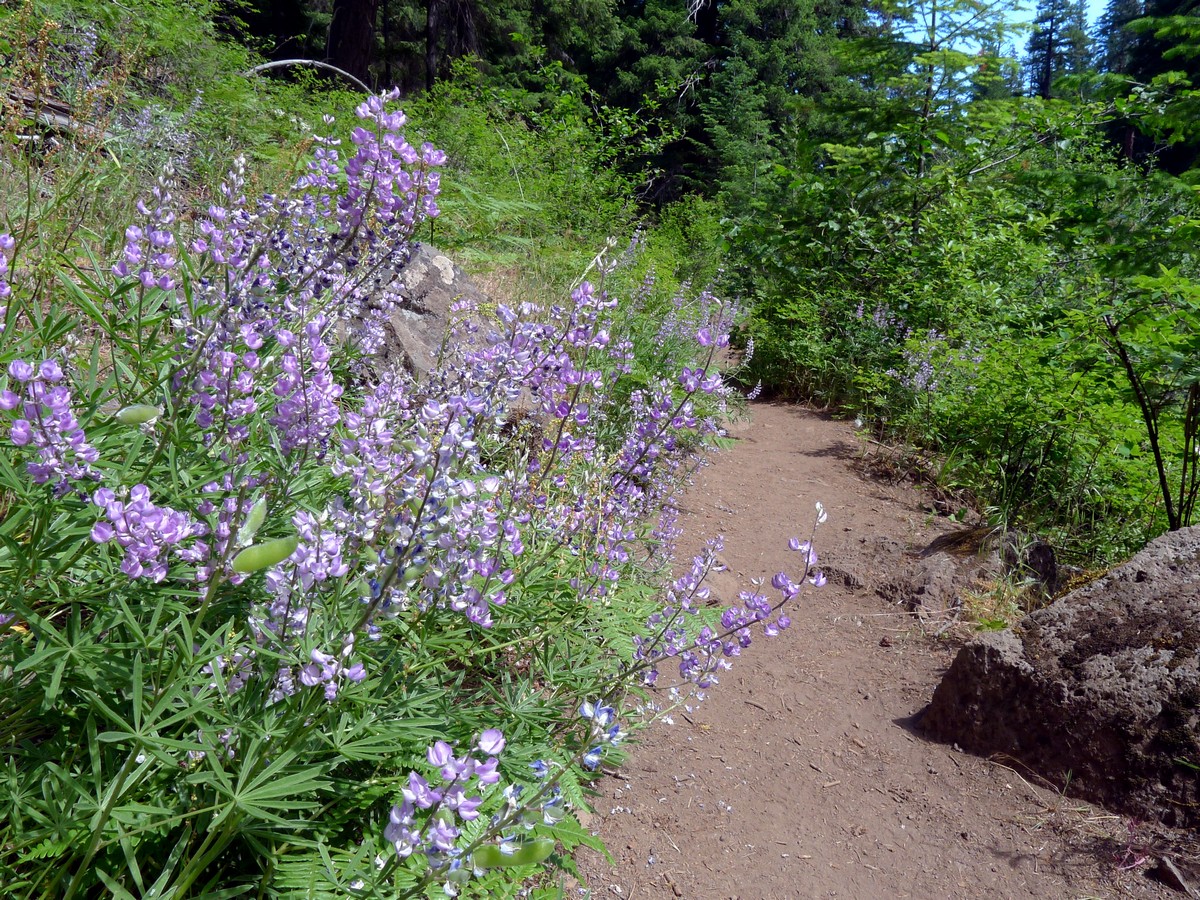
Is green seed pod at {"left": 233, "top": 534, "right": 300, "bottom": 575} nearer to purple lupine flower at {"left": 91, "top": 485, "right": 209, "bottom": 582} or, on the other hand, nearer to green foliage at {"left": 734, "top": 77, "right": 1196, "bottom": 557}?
purple lupine flower at {"left": 91, "top": 485, "right": 209, "bottom": 582}

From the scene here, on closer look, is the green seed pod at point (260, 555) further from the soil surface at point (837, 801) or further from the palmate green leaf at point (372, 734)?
the soil surface at point (837, 801)

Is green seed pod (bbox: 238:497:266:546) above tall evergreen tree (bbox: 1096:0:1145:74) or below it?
below

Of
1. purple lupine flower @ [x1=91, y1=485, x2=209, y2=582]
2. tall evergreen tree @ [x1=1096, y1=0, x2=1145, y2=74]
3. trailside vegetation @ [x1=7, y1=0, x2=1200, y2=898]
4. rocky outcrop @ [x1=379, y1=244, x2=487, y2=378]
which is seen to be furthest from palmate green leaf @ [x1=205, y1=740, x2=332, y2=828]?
tall evergreen tree @ [x1=1096, y1=0, x2=1145, y2=74]

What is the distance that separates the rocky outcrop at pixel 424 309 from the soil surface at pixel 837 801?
1.90m

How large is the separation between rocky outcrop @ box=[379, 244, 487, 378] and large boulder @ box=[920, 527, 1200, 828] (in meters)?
3.09

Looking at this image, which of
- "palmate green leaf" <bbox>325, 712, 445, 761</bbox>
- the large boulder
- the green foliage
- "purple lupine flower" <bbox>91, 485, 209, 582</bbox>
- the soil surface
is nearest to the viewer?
"purple lupine flower" <bbox>91, 485, 209, 582</bbox>

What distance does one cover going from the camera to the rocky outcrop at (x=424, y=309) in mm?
4395

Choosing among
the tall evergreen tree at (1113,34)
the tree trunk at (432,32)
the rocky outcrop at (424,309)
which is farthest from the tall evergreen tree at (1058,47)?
the rocky outcrop at (424,309)

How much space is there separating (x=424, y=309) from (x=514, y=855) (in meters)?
4.29

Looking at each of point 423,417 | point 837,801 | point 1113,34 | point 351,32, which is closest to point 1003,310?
point 837,801

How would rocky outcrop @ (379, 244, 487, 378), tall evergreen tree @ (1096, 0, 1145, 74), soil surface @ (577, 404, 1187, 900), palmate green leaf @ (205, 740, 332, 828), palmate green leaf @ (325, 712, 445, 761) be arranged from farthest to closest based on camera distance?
tall evergreen tree @ (1096, 0, 1145, 74) → rocky outcrop @ (379, 244, 487, 378) → soil surface @ (577, 404, 1187, 900) → palmate green leaf @ (325, 712, 445, 761) → palmate green leaf @ (205, 740, 332, 828)

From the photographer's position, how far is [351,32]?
1296 centimetres

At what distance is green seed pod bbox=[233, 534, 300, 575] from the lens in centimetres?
88

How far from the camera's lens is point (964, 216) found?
332 inches
